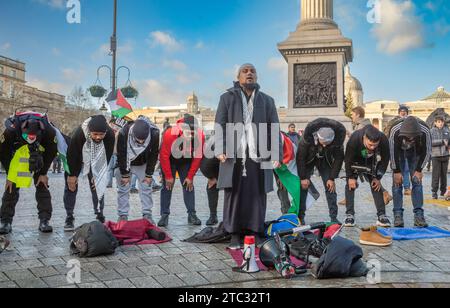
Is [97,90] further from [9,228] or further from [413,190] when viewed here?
[413,190]

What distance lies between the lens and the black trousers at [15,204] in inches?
265

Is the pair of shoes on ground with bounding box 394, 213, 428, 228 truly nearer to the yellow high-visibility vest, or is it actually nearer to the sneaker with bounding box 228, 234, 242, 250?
the sneaker with bounding box 228, 234, 242, 250

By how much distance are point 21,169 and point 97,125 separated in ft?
4.15

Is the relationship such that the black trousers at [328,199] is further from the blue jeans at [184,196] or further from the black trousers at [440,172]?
the black trousers at [440,172]

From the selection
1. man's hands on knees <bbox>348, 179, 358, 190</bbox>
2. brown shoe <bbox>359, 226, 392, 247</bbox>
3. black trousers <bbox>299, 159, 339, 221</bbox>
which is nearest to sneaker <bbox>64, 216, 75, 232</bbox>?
black trousers <bbox>299, 159, 339, 221</bbox>

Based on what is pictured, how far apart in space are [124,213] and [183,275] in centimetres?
283

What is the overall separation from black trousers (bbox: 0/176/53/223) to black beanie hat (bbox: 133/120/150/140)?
157cm

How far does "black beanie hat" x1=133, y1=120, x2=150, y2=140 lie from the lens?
7.01m

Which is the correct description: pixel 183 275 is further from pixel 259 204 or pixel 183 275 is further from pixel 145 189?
pixel 145 189

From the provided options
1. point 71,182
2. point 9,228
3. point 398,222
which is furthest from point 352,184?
point 9,228

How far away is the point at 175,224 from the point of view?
7.54m

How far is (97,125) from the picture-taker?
6.77m
